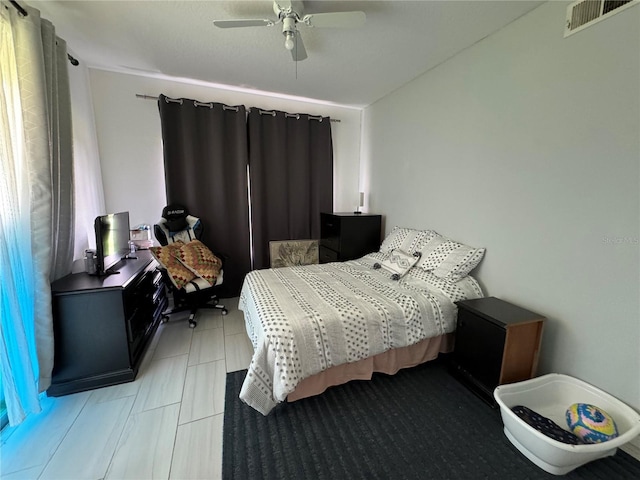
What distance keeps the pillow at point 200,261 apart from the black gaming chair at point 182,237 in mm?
93

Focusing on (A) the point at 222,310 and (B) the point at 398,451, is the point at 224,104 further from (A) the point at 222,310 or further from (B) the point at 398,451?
(B) the point at 398,451

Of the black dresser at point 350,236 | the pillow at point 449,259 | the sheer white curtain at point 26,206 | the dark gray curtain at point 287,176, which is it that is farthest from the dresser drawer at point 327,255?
the sheer white curtain at point 26,206

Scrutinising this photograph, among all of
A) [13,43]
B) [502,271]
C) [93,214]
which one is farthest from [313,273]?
[13,43]

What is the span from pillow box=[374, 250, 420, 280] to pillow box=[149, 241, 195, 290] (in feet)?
6.58

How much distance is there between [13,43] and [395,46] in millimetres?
2567

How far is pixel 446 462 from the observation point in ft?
4.50

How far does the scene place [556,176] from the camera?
1.73m

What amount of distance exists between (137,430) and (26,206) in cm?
147

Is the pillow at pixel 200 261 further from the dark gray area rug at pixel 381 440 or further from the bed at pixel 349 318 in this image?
the dark gray area rug at pixel 381 440

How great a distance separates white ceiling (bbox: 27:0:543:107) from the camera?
180 cm

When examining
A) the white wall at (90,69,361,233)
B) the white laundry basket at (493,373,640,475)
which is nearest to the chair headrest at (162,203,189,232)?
the white wall at (90,69,361,233)

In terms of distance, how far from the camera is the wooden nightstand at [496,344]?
165 cm

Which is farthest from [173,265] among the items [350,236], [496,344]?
[496,344]

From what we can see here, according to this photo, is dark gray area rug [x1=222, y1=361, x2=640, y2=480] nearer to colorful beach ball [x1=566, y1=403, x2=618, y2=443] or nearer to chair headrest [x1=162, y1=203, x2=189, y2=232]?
colorful beach ball [x1=566, y1=403, x2=618, y2=443]
